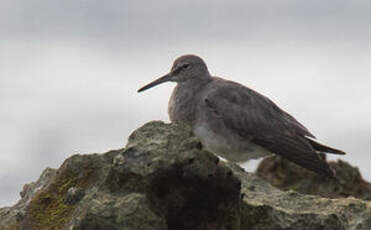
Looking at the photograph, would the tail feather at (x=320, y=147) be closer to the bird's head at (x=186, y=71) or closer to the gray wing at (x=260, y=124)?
the gray wing at (x=260, y=124)

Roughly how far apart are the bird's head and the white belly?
5.25 ft

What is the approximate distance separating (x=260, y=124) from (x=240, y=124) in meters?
0.43

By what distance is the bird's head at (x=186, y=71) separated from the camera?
16.3m

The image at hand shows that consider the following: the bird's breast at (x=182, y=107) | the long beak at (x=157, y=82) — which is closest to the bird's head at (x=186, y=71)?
the long beak at (x=157, y=82)

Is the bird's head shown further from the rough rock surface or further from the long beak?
the rough rock surface

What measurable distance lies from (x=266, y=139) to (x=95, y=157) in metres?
6.25

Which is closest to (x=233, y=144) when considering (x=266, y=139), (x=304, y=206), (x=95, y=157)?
(x=266, y=139)

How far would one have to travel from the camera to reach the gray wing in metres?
15.1

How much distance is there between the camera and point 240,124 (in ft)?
50.0

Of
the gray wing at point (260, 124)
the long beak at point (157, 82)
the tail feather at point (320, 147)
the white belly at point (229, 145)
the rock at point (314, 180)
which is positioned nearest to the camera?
the white belly at point (229, 145)

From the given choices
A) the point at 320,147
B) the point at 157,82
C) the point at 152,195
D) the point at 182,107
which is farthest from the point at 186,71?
the point at 152,195

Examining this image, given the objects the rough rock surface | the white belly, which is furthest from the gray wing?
the rough rock surface

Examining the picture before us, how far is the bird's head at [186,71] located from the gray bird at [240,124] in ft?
0.75

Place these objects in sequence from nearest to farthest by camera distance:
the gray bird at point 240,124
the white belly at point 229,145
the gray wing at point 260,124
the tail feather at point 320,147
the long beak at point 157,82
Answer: the white belly at point 229,145, the gray bird at point 240,124, the gray wing at point 260,124, the tail feather at point 320,147, the long beak at point 157,82
